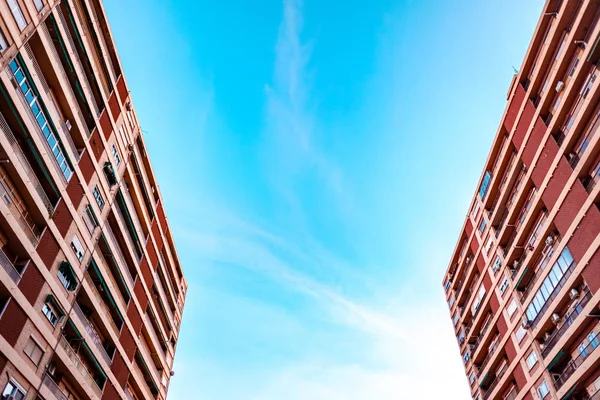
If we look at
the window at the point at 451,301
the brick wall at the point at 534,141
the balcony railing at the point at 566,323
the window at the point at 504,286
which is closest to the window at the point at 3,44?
the brick wall at the point at 534,141

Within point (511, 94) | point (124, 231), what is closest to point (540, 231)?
point (511, 94)

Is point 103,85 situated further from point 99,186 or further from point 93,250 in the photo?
point 93,250

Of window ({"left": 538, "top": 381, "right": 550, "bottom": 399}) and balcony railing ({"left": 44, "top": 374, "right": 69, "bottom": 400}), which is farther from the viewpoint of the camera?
window ({"left": 538, "top": 381, "right": 550, "bottom": 399})

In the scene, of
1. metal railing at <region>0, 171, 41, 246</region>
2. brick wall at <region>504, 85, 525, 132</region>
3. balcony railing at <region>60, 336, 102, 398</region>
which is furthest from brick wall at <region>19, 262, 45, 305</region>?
brick wall at <region>504, 85, 525, 132</region>

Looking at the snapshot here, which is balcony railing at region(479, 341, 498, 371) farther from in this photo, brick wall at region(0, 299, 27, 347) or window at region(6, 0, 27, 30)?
window at region(6, 0, 27, 30)

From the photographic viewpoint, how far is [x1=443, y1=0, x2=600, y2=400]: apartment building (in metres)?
22.7

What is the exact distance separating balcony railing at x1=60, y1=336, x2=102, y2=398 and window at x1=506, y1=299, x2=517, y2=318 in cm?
2477

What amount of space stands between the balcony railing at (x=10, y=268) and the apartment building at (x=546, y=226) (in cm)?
2442

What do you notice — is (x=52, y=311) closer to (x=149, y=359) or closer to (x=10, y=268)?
(x=10, y=268)

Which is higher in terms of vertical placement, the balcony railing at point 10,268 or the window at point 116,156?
the window at point 116,156

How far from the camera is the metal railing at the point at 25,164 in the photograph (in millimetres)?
18422

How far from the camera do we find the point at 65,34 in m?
22.6

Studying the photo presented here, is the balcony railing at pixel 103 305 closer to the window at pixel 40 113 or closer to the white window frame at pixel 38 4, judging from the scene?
the window at pixel 40 113

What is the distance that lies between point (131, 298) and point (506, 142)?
26166 mm
